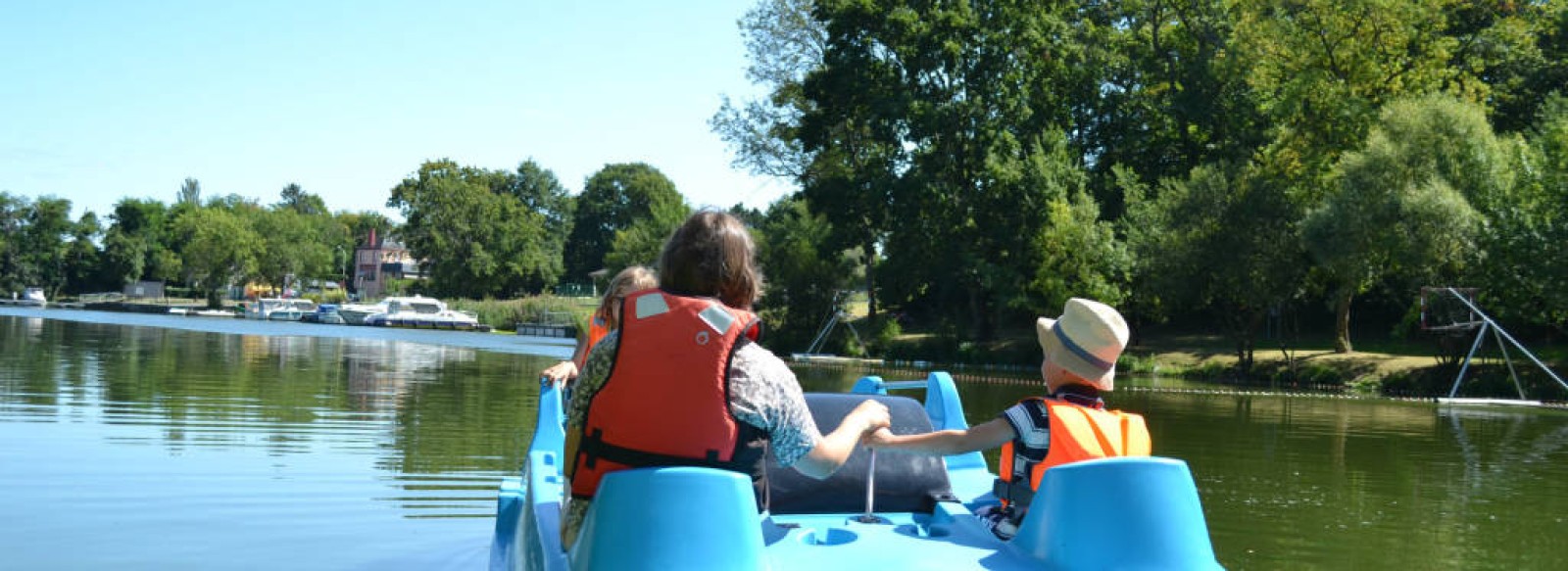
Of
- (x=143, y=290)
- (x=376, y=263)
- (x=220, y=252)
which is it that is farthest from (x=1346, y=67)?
(x=376, y=263)

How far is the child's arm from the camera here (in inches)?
157

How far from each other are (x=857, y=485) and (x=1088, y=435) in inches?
47.8

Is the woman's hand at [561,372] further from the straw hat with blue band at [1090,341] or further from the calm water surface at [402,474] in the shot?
the straw hat with blue band at [1090,341]

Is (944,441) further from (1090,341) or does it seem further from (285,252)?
(285,252)

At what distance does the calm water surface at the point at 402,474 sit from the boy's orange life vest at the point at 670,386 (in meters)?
3.74

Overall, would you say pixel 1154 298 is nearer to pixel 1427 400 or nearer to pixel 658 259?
pixel 1427 400

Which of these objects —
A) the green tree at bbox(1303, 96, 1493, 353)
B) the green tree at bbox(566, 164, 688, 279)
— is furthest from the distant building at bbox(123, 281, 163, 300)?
the green tree at bbox(1303, 96, 1493, 353)

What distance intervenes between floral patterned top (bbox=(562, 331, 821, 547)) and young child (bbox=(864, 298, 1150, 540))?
65cm

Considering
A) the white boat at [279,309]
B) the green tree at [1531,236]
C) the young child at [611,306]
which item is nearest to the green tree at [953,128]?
the green tree at [1531,236]

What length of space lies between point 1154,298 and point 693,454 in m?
35.1

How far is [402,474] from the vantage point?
959 centimetres

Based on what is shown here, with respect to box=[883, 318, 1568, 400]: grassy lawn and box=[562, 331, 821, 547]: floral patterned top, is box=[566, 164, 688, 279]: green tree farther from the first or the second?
box=[562, 331, 821, 547]: floral patterned top

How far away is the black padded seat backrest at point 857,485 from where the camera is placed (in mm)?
4852

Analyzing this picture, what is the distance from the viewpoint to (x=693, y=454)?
3180 mm
